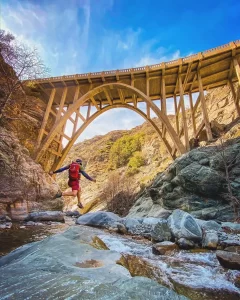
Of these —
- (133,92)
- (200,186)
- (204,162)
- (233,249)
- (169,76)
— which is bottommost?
(233,249)

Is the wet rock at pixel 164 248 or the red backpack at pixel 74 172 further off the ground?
the red backpack at pixel 74 172

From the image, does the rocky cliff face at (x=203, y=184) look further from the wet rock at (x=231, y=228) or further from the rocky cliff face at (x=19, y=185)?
the rocky cliff face at (x=19, y=185)

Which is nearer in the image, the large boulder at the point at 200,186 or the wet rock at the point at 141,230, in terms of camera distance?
the wet rock at the point at 141,230

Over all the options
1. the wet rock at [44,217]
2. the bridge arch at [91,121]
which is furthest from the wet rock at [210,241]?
the bridge arch at [91,121]

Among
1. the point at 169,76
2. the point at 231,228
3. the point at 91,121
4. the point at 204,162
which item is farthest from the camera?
the point at 91,121

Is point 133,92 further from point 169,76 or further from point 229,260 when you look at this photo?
point 229,260

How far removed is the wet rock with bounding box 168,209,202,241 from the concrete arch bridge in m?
6.60

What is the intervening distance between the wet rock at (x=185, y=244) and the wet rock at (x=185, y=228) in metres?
0.15

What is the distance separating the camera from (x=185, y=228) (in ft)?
15.0

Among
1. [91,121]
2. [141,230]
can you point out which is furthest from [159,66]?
[141,230]

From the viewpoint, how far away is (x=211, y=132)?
1116cm

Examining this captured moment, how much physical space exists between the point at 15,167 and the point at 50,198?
8.41 feet

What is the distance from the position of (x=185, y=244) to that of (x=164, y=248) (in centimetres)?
54

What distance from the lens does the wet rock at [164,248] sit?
12.4 feet
